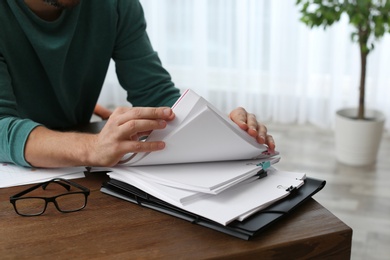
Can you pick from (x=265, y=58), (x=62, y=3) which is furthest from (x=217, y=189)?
(x=265, y=58)

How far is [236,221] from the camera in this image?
2.99 feet

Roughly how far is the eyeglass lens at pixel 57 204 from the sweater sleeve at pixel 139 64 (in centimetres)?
61

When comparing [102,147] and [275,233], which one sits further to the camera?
[102,147]

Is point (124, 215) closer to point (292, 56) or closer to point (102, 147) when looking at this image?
point (102, 147)

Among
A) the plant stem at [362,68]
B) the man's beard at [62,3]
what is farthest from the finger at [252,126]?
the plant stem at [362,68]

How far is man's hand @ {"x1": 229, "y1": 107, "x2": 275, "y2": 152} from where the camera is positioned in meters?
1.15

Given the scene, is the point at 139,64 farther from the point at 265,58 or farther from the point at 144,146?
the point at 265,58

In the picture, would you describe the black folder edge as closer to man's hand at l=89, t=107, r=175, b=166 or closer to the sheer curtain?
man's hand at l=89, t=107, r=175, b=166

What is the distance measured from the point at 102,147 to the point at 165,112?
144 mm

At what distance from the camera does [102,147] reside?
1.08 m

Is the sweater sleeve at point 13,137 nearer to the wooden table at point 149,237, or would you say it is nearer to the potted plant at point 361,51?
the wooden table at point 149,237

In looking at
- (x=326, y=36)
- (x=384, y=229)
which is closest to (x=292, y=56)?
(x=326, y=36)

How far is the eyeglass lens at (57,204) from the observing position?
3.30ft

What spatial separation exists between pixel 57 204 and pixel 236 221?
32 centimetres
